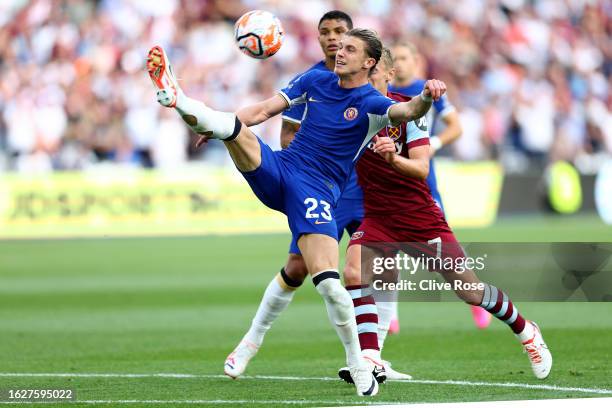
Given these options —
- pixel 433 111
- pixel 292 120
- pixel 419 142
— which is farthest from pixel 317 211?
pixel 433 111

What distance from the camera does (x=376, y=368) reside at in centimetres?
793

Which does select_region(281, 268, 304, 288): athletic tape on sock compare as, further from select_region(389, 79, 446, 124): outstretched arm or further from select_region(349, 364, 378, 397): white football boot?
select_region(389, 79, 446, 124): outstretched arm

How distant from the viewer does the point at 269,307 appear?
8516mm

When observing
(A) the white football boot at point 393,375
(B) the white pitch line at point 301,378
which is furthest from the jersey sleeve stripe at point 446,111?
(B) the white pitch line at point 301,378

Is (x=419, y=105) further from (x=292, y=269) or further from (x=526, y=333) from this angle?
(x=526, y=333)

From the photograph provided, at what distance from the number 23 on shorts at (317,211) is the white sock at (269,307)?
1.13m

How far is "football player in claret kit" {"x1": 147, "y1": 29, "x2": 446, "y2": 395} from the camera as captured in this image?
7.20 m

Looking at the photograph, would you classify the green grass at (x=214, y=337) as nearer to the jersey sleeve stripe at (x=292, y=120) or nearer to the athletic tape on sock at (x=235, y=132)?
the athletic tape on sock at (x=235, y=132)

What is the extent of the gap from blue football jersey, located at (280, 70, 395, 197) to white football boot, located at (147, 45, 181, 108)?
111 centimetres

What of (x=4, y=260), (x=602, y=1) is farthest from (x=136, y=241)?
(x=602, y=1)

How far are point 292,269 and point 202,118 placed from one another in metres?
1.69

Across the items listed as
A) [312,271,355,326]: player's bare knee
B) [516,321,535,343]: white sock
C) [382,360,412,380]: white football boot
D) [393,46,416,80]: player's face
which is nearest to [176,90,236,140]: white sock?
[312,271,355,326]: player's bare knee

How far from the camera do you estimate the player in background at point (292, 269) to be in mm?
8328

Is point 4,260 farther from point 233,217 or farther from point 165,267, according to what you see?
point 233,217
